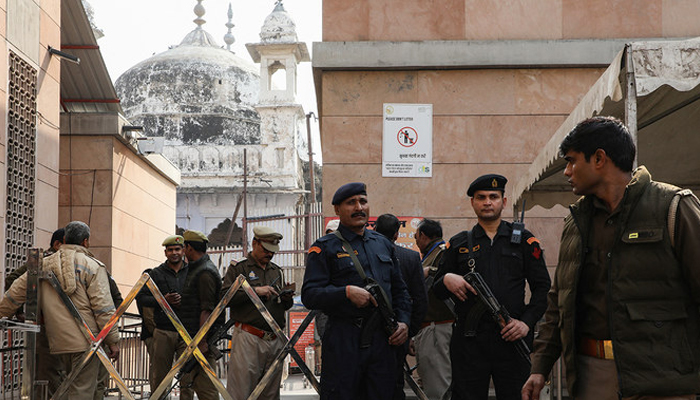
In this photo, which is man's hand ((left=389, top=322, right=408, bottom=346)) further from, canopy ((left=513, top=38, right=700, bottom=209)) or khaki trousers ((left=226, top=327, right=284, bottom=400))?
khaki trousers ((left=226, top=327, right=284, bottom=400))

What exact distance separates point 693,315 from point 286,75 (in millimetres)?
42591

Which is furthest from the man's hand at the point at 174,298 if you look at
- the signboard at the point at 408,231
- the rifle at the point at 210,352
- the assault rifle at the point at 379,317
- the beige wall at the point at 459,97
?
the assault rifle at the point at 379,317

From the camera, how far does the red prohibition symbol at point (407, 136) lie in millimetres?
10516

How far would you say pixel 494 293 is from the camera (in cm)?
599

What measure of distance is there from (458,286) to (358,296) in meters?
0.71

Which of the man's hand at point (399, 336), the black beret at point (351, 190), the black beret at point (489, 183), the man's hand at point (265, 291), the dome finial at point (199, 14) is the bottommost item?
the man's hand at point (399, 336)

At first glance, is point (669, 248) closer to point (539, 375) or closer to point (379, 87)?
point (539, 375)

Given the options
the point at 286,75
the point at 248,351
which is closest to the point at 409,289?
the point at 248,351

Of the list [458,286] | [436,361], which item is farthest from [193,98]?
[458,286]

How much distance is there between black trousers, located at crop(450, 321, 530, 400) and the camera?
577cm

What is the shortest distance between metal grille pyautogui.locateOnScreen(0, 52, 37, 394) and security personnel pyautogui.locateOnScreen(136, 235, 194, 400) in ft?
11.3

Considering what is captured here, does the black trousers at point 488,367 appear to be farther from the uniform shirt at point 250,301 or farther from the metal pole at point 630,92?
the uniform shirt at point 250,301

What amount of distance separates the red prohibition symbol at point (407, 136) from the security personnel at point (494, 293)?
13.9 ft

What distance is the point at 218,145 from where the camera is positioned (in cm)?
4975
